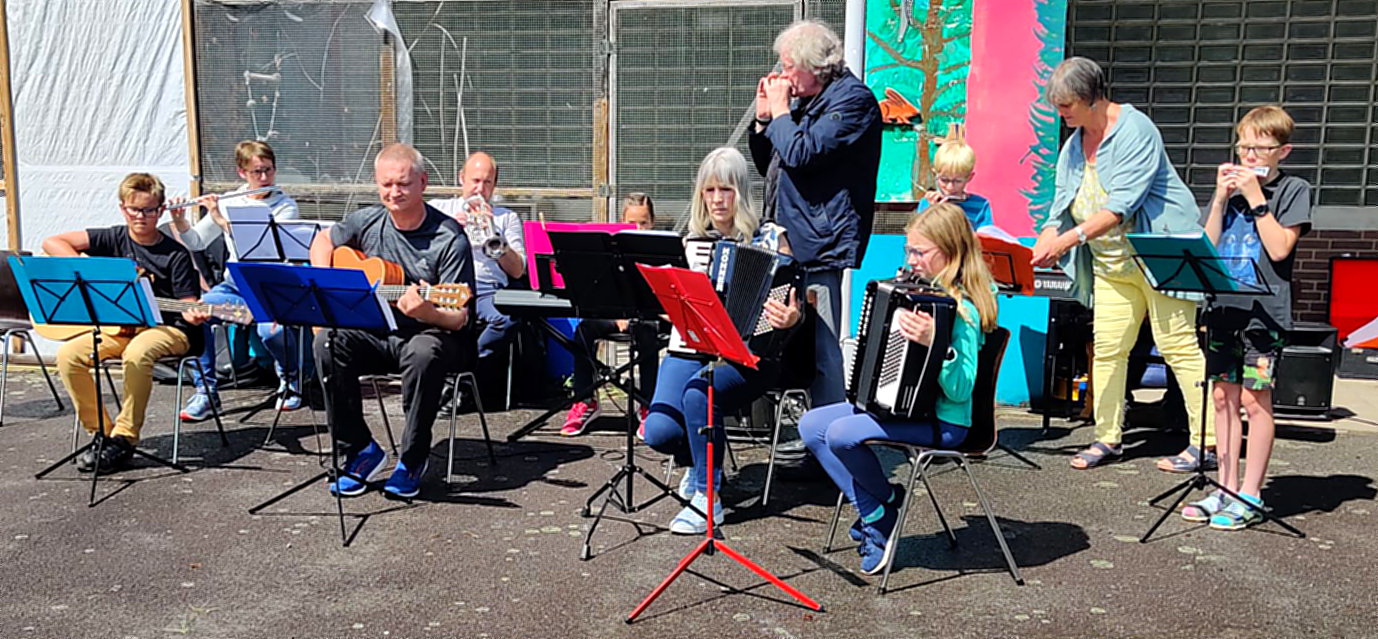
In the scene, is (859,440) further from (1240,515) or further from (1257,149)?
(1257,149)

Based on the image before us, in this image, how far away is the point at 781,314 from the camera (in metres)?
4.54

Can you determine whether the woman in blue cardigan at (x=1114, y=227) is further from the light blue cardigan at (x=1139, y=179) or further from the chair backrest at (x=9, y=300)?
the chair backrest at (x=9, y=300)

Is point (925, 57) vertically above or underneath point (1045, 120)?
above

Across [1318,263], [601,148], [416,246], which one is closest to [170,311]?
[416,246]

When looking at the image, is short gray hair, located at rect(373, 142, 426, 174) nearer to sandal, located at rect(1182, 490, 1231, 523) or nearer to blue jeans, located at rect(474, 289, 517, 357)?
blue jeans, located at rect(474, 289, 517, 357)

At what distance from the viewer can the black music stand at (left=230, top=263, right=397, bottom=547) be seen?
4.58 m

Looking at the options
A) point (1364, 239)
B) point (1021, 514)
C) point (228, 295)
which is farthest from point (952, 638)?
point (1364, 239)

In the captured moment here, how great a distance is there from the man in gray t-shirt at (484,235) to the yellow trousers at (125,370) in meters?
1.68

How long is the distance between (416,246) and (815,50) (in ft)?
6.52

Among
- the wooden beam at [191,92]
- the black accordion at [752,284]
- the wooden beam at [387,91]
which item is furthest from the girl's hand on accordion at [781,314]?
the wooden beam at [191,92]

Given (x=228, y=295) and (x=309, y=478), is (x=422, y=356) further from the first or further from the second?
(x=228, y=295)

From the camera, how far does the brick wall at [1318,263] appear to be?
902 cm

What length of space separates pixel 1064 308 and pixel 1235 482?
6.01 ft

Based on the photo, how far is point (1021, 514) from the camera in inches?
199
